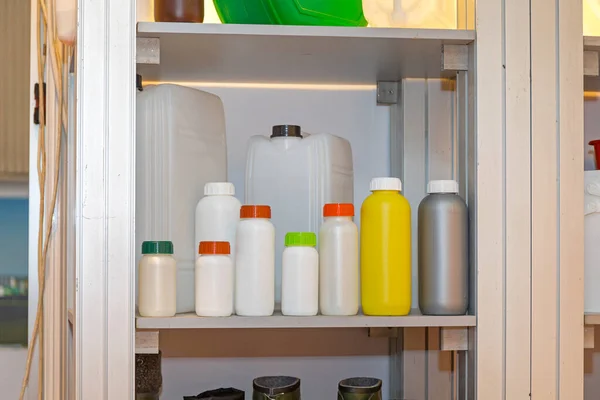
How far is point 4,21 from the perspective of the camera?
189 cm

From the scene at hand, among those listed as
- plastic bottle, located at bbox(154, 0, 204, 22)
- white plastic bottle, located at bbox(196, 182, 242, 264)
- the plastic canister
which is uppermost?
plastic bottle, located at bbox(154, 0, 204, 22)

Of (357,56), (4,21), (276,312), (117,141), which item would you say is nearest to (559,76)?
(357,56)

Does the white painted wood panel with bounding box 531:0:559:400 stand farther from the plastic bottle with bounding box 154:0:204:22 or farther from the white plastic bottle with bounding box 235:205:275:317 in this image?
the plastic bottle with bounding box 154:0:204:22

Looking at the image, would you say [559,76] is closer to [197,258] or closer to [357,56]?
[357,56]

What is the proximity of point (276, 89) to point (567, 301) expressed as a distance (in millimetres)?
896

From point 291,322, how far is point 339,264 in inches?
5.6

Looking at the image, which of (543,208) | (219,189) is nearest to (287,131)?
(219,189)

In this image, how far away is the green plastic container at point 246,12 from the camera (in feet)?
4.89

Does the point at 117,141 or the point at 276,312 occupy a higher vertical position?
the point at 117,141

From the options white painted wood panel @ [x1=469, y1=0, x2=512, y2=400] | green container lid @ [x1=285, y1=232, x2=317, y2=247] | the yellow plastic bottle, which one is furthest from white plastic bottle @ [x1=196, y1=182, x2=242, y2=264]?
white painted wood panel @ [x1=469, y1=0, x2=512, y2=400]

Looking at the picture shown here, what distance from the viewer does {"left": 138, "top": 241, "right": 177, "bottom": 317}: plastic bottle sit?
52.0 inches

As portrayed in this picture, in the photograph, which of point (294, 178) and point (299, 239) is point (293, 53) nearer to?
point (294, 178)

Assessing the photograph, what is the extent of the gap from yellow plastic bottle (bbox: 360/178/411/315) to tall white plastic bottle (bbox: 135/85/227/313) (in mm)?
349

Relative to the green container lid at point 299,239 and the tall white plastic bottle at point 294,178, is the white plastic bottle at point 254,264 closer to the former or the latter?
the green container lid at point 299,239
